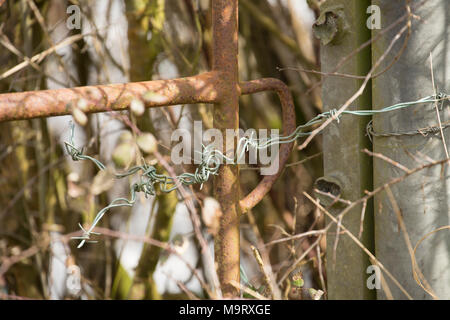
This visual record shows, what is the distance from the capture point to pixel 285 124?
1.20 metres

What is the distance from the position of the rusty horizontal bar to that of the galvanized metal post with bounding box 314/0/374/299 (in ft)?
1.01

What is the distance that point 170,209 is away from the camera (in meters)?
2.16

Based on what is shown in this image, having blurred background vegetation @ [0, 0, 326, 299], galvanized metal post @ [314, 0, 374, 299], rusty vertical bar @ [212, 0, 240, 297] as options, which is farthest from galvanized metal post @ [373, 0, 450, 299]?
blurred background vegetation @ [0, 0, 326, 299]

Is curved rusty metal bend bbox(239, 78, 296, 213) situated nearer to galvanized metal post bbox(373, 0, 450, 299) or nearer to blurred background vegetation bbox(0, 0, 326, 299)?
galvanized metal post bbox(373, 0, 450, 299)

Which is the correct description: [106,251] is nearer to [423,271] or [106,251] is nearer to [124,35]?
[124,35]

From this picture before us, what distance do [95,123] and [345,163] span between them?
1.56 m

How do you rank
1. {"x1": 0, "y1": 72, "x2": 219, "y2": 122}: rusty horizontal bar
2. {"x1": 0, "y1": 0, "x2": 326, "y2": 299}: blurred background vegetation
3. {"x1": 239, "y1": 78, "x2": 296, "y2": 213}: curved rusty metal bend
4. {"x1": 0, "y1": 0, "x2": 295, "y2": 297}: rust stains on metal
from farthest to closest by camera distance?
1. {"x1": 0, "y1": 0, "x2": 326, "y2": 299}: blurred background vegetation
2. {"x1": 239, "y1": 78, "x2": 296, "y2": 213}: curved rusty metal bend
3. {"x1": 0, "y1": 0, "x2": 295, "y2": 297}: rust stains on metal
4. {"x1": 0, "y1": 72, "x2": 219, "y2": 122}: rusty horizontal bar

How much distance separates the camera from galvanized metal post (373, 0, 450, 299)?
1.06 meters

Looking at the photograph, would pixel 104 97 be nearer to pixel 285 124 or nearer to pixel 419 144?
pixel 285 124

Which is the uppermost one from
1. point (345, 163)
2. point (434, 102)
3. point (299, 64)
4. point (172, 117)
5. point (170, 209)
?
point (299, 64)

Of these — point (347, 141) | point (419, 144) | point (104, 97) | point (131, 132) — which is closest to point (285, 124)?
point (347, 141)

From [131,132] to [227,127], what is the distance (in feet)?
3.94
